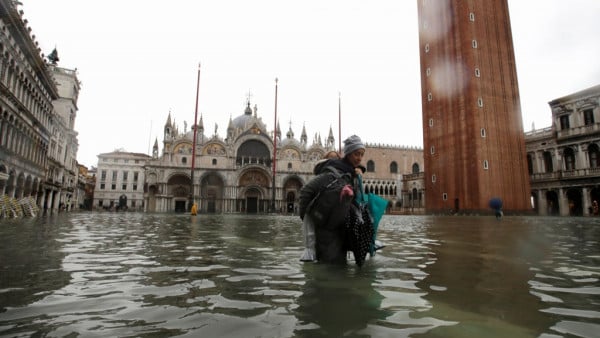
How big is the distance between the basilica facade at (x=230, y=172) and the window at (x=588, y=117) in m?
21.3

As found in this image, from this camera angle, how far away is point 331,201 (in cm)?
390

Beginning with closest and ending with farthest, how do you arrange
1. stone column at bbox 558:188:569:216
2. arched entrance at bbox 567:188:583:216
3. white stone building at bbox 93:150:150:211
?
1. stone column at bbox 558:188:569:216
2. arched entrance at bbox 567:188:583:216
3. white stone building at bbox 93:150:150:211

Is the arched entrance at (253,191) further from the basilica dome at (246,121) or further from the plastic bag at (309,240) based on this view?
the plastic bag at (309,240)

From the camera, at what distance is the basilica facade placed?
1874 inches

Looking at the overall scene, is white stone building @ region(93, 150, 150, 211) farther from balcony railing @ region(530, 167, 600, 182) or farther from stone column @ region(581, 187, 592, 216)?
stone column @ region(581, 187, 592, 216)

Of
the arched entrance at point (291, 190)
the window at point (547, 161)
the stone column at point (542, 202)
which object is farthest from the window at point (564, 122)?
the arched entrance at point (291, 190)

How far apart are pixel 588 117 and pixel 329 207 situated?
3985cm

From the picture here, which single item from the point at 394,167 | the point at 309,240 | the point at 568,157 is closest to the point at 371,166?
the point at 394,167

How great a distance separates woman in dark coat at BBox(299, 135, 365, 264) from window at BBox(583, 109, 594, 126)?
38788 mm

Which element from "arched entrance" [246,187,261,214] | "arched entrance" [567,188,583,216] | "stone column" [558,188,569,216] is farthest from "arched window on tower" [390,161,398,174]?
"stone column" [558,188,569,216]

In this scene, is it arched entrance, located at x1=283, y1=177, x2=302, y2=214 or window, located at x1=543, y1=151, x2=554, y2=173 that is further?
arched entrance, located at x1=283, y1=177, x2=302, y2=214

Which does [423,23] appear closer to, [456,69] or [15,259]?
[456,69]

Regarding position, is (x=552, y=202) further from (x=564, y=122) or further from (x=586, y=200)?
(x=564, y=122)

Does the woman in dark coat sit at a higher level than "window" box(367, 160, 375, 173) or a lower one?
lower
